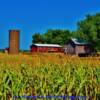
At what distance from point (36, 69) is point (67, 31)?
102786 mm

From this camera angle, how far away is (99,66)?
1081 cm

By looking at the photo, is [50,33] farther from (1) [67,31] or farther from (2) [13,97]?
(2) [13,97]

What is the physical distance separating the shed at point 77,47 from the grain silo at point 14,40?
59.4 m

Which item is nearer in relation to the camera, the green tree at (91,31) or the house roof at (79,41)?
the green tree at (91,31)

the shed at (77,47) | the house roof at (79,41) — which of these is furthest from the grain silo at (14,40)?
the house roof at (79,41)

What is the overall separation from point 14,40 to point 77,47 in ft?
210

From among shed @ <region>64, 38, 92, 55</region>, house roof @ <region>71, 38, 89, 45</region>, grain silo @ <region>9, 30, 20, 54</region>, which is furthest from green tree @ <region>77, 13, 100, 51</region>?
grain silo @ <region>9, 30, 20, 54</region>

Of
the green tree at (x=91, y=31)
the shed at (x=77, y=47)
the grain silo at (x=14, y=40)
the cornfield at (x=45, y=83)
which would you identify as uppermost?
the green tree at (x=91, y=31)

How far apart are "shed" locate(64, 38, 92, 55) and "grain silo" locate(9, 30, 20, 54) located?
195ft

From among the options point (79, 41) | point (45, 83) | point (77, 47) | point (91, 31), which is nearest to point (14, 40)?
point (45, 83)

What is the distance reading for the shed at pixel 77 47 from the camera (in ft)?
275

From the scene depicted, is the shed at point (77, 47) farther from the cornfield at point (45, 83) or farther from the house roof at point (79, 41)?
the cornfield at point (45, 83)

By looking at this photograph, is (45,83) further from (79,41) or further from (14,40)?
(79,41)

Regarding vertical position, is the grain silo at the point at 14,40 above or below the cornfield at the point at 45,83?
above
